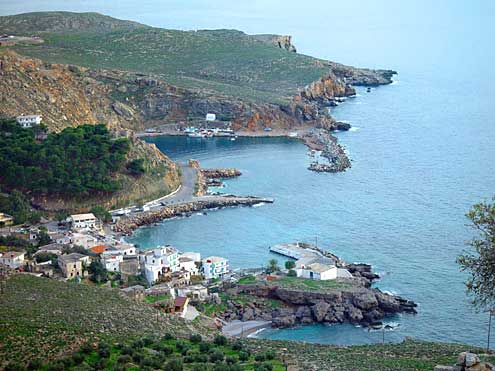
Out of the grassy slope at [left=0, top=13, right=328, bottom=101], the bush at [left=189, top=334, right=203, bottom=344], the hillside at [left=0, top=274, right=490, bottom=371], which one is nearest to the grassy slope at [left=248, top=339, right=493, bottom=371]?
the hillside at [left=0, top=274, right=490, bottom=371]

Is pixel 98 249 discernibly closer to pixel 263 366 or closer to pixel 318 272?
pixel 318 272

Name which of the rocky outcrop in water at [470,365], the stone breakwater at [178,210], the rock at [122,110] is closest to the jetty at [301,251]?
the stone breakwater at [178,210]

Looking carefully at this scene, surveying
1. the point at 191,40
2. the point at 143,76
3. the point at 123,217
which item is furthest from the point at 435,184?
the point at 191,40

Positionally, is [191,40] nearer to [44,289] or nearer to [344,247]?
[344,247]

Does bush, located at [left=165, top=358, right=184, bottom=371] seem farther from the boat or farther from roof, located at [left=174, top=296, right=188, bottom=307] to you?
the boat

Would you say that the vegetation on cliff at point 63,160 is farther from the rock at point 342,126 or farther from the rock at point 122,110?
the rock at point 342,126
